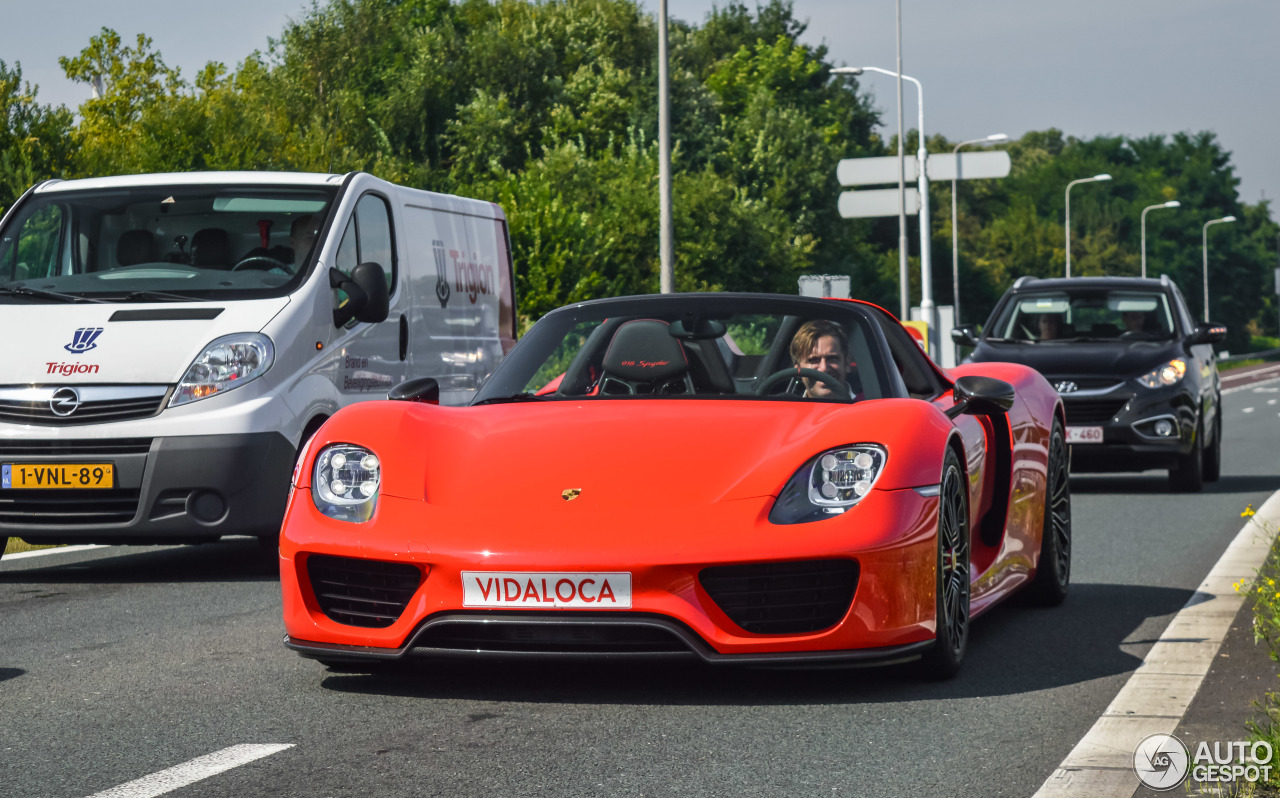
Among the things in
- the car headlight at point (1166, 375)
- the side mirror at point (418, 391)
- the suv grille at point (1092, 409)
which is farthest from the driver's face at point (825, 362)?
the car headlight at point (1166, 375)

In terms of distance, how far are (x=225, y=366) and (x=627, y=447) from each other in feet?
12.0

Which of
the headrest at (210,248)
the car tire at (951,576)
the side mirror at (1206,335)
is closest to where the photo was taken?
the car tire at (951,576)

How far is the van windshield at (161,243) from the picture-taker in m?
9.14

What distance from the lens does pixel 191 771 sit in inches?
173

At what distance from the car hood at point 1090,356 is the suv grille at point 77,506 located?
26.9 feet

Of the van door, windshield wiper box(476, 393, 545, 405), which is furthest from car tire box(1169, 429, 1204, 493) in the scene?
windshield wiper box(476, 393, 545, 405)

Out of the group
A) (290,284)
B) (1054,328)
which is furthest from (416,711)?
(1054,328)

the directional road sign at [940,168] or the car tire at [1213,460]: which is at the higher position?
the directional road sign at [940,168]

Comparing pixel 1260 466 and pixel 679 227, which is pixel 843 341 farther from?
pixel 679 227

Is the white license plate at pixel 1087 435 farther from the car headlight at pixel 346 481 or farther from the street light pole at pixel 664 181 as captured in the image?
the street light pole at pixel 664 181

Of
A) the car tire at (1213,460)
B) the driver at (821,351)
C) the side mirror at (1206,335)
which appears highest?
the driver at (821,351)

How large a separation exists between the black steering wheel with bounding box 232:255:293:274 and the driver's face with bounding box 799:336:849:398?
385cm

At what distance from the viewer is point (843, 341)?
631cm

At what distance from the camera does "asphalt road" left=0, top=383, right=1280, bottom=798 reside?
4.33m
